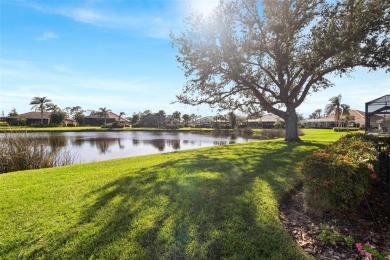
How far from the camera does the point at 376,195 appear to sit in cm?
600

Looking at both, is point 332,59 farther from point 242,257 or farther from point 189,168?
point 242,257

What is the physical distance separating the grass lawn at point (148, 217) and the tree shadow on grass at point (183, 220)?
2 cm

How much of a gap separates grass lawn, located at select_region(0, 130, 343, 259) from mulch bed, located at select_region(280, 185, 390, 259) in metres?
0.28

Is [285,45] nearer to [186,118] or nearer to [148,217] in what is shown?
[148,217]

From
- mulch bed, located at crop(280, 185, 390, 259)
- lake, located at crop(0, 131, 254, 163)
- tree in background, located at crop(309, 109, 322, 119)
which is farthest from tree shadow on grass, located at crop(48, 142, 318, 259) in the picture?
tree in background, located at crop(309, 109, 322, 119)

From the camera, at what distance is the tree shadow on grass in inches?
145

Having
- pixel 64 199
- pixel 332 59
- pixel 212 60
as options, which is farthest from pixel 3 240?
pixel 332 59

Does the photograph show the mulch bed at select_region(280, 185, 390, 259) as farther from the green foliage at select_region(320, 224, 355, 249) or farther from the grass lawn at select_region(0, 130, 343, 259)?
the grass lawn at select_region(0, 130, 343, 259)

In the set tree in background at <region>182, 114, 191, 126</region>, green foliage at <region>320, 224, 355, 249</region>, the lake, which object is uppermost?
tree in background at <region>182, 114, 191, 126</region>

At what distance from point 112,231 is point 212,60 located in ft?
53.7

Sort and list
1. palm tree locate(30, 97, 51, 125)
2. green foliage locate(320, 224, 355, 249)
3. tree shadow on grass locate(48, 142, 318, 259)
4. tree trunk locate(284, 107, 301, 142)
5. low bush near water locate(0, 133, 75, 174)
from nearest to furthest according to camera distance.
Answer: tree shadow on grass locate(48, 142, 318, 259)
green foliage locate(320, 224, 355, 249)
low bush near water locate(0, 133, 75, 174)
tree trunk locate(284, 107, 301, 142)
palm tree locate(30, 97, 51, 125)

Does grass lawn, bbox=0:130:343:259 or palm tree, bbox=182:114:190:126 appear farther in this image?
palm tree, bbox=182:114:190:126

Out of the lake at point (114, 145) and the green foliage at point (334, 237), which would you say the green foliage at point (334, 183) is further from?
the lake at point (114, 145)

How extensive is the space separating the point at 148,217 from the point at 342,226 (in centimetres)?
375
